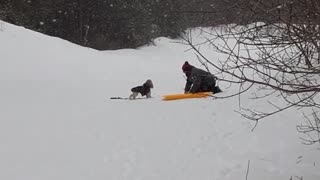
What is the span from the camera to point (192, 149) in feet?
26.6

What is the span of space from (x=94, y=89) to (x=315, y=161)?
959cm

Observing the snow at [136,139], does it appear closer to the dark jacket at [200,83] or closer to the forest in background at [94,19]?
the dark jacket at [200,83]

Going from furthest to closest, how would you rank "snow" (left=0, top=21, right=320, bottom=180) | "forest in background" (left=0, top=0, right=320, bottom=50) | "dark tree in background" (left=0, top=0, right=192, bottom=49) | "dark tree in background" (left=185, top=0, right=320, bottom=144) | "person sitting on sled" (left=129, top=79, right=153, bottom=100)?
"dark tree in background" (left=0, top=0, right=192, bottom=49)
"forest in background" (left=0, top=0, right=320, bottom=50)
"person sitting on sled" (left=129, top=79, right=153, bottom=100)
"snow" (left=0, top=21, right=320, bottom=180)
"dark tree in background" (left=185, top=0, right=320, bottom=144)

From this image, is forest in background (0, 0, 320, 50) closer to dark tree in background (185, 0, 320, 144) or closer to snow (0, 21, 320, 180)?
snow (0, 21, 320, 180)

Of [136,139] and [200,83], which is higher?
[200,83]

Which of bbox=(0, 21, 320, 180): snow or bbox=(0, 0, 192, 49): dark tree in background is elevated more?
bbox=(0, 0, 192, 49): dark tree in background

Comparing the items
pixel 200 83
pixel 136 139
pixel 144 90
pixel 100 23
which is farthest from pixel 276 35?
pixel 100 23

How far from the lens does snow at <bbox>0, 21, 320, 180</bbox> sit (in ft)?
23.7

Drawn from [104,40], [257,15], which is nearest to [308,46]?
[257,15]

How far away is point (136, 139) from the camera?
9031 millimetres

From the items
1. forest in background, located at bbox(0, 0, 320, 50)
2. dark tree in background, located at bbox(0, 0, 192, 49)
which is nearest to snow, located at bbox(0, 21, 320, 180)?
forest in background, located at bbox(0, 0, 320, 50)

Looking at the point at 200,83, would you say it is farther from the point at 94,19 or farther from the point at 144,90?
the point at 94,19

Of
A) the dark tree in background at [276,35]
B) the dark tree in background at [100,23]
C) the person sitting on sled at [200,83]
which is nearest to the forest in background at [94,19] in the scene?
the dark tree in background at [100,23]

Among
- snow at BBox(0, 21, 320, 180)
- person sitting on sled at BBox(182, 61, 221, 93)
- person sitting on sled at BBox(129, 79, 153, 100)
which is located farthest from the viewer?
person sitting on sled at BBox(129, 79, 153, 100)
